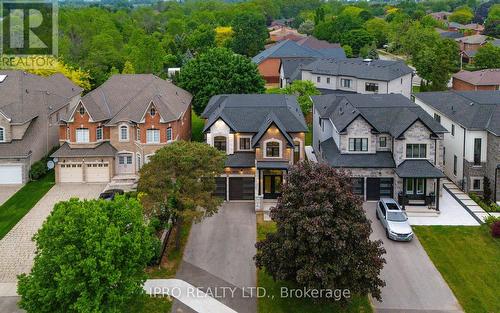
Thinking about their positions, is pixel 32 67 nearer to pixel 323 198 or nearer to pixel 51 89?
pixel 51 89

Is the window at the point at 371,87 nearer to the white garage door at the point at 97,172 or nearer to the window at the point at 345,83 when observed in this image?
the window at the point at 345,83

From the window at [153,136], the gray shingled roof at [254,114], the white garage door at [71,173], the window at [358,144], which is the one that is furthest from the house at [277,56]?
the window at [358,144]

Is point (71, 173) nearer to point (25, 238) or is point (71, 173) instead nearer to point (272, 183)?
point (25, 238)

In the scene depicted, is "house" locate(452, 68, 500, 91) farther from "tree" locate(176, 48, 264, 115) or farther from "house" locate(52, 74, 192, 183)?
"house" locate(52, 74, 192, 183)

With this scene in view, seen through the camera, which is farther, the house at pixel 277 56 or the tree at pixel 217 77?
the house at pixel 277 56

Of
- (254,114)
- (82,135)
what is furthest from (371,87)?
(82,135)

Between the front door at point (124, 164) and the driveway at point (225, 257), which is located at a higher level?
the front door at point (124, 164)
